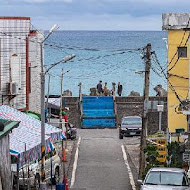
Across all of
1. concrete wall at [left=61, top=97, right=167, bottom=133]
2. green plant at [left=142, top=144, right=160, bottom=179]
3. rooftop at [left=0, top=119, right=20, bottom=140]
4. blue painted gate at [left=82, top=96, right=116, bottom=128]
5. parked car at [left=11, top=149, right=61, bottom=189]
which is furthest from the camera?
concrete wall at [left=61, top=97, right=167, bottom=133]

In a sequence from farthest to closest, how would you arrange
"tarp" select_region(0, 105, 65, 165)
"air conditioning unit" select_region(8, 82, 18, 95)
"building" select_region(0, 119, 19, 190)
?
1. "air conditioning unit" select_region(8, 82, 18, 95)
2. "tarp" select_region(0, 105, 65, 165)
3. "building" select_region(0, 119, 19, 190)


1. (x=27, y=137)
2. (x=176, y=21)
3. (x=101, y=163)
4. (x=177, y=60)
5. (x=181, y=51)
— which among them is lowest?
(x=101, y=163)

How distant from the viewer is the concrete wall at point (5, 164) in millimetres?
23422

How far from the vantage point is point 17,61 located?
4031 centimetres

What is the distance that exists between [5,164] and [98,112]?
128 ft

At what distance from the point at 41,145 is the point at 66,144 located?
63.6 feet

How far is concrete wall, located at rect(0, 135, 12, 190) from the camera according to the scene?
76.8ft

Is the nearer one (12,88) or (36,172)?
(36,172)

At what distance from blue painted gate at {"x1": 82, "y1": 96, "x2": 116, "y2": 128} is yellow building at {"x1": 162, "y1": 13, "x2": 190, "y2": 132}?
16.4m

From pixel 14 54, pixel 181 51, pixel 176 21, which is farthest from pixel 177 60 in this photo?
pixel 14 54

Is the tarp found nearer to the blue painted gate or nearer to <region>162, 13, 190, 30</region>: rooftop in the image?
<region>162, 13, 190, 30</region>: rooftop

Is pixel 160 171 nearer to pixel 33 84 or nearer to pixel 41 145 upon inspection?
pixel 41 145

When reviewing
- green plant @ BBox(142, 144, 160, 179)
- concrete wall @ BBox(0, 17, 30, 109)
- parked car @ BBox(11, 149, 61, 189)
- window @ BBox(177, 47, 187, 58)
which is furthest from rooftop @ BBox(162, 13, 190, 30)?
parked car @ BBox(11, 149, 61, 189)

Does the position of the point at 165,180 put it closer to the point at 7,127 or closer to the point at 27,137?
the point at 27,137
